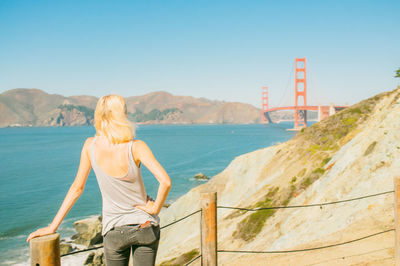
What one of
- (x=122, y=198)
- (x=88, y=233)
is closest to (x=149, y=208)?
(x=122, y=198)

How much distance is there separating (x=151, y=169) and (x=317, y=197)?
402 inches

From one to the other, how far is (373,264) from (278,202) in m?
7.92

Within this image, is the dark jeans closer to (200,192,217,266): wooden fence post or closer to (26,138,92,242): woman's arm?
(26,138,92,242): woman's arm

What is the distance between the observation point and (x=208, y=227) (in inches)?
159

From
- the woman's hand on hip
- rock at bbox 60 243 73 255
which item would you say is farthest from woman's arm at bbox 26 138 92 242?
rock at bbox 60 243 73 255

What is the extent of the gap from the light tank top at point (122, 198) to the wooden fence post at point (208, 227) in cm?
142

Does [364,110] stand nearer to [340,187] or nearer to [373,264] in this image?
[340,187]

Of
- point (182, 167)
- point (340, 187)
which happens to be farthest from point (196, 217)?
point (182, 167)

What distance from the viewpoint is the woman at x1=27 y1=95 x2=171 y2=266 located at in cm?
256

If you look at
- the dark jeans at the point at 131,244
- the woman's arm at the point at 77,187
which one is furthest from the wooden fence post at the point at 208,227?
the woman's arm at the point at 77,187

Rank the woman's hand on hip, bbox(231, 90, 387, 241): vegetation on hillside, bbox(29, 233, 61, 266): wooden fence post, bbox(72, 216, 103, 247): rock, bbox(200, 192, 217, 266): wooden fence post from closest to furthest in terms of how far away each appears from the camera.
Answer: bbox(29, 233, 61, 266): wooden fence post → the woman's hand on hip → bbox(200, 192, 217, 266): wooden fence post → bbox(231, 90, 387, 241): vegetation on hillside → bbox(72, 216, 103, 247): rock

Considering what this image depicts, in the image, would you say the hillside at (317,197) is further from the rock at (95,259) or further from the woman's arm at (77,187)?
the woman's arm at (77,187)

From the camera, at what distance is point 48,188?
Result: 39688mm

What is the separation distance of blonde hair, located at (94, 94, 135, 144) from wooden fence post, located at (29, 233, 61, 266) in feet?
2.78
